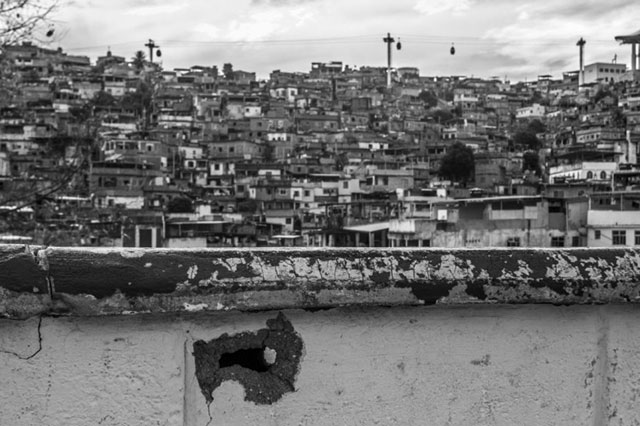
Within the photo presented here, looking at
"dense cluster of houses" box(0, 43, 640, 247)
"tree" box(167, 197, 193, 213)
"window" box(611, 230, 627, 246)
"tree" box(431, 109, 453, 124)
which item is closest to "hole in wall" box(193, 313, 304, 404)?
"dense cluster of houses" box(0, 43, 640, 247)

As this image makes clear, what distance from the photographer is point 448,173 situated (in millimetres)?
52719

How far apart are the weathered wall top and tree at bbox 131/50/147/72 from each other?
10049cm

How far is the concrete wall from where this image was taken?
5.95ft

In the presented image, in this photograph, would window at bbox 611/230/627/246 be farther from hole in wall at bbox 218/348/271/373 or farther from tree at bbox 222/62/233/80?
tree at bbox 222/62/233/80

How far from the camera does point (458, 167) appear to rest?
52.5 metres

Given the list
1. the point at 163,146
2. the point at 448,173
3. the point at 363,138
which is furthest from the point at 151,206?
the point at 363,138

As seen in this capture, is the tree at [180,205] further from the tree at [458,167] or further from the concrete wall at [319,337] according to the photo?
the concrete wall at [319,337]

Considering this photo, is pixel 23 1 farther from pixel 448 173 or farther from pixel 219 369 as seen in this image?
pixel 448 173

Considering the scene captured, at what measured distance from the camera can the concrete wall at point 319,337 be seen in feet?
5.95

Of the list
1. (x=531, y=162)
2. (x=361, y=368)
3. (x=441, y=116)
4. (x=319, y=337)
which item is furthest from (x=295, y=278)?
(x=441, y=116)

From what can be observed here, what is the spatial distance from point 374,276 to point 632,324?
0.74m

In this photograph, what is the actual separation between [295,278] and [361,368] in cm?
29

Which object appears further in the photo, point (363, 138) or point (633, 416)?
point (363, 138)

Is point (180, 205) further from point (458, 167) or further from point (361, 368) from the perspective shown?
point (361, 368)
